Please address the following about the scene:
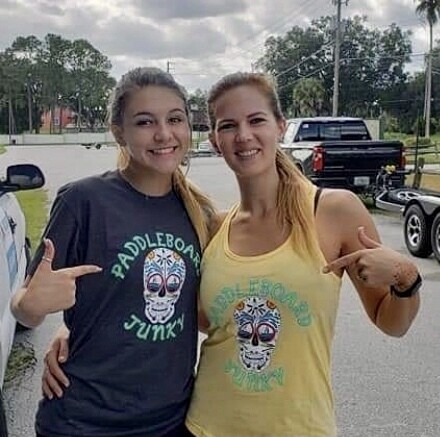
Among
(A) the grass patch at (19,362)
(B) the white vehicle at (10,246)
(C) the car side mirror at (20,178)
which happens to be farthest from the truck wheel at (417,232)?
(C) the car side mirror at (20,178)

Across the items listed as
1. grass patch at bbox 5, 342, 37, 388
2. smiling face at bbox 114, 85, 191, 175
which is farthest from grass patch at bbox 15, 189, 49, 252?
smiling face at bbox 114, 85, 191, 175

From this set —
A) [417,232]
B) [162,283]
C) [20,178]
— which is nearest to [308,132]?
[417,232]

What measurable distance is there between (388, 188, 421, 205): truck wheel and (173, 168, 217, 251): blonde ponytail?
350 inches

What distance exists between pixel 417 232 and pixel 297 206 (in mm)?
8034

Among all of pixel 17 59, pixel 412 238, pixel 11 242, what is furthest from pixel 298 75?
pixel 11 242

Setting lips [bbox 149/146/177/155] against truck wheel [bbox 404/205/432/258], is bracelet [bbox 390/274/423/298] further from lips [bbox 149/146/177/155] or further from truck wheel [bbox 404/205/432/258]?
truck wheel [bbox 404/205/432/258]

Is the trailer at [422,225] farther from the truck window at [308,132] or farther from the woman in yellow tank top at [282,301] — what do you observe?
the woman in yellow tank top at [282,301]

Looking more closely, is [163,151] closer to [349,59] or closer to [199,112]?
[199,112]

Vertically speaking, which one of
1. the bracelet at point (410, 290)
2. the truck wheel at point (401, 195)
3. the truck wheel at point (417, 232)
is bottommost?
the truck wheel at point (417, 232)

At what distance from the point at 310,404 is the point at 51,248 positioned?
841 millimetres

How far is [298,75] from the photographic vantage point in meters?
82.4

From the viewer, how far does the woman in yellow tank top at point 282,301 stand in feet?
6.49

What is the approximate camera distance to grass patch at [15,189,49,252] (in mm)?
10960

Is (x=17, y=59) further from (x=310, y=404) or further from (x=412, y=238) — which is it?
(x=310, y=404)
